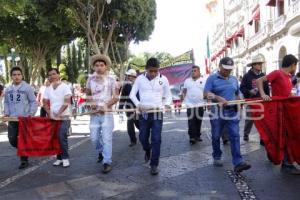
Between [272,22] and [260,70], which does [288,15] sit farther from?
[260,70]

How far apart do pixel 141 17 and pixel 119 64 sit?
13.4 metres

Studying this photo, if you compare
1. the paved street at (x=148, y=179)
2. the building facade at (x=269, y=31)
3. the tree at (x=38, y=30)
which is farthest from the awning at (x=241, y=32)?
the paved street at (x=148, y=179)

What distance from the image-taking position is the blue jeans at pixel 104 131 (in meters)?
7.24

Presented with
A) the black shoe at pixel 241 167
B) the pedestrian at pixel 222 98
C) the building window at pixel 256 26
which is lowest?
the black shoe at pixel 241 167

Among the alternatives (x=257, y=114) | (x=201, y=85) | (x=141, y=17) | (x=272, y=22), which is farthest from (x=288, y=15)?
(x=257, y=114)

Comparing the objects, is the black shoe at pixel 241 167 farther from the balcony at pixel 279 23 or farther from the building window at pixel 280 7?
the building window at pixel 280 7

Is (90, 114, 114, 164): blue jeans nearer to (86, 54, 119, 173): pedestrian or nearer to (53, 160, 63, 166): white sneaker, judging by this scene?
(86, 54, 119, 173): pedestrian

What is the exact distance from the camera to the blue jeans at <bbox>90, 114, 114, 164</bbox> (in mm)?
7238

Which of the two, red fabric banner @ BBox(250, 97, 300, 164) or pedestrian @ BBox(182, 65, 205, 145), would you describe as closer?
red fabric banner @ BBox(250, 97, 300, 164)

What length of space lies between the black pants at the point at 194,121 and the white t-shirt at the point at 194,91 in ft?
0.66

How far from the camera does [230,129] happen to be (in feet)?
22.8

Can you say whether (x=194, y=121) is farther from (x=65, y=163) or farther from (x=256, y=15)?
(x=256, y=15)

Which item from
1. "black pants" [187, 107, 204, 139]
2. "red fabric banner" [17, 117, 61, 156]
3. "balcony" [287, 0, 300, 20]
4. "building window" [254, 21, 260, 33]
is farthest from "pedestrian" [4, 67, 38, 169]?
"building window" [254, 21, 260, 33]

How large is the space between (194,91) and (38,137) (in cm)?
405
